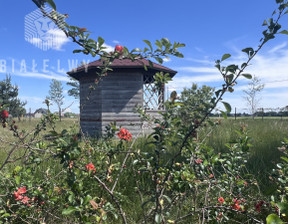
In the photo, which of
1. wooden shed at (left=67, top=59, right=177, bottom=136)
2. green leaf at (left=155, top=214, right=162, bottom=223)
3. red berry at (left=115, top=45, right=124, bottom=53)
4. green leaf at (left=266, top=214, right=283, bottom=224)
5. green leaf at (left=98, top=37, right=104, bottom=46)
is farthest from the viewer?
wooden shed at (left=67, top=59, right=177, bottom=136)

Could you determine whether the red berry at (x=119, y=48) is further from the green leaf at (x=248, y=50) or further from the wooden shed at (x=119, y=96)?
the wooden shed at (x=119, y=96)

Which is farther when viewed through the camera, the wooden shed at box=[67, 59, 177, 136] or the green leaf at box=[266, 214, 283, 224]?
the wooden shed at box=[67, 59, 177, 136]

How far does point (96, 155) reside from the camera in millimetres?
2777

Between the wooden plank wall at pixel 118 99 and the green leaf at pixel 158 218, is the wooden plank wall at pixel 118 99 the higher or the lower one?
the higher one

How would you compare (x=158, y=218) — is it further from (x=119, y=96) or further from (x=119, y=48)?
(x=119, y=96)

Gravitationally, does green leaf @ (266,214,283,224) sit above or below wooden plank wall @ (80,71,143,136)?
below

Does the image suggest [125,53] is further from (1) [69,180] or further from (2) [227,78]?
(1) [69,180]

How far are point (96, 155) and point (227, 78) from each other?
Result: 1.93 m

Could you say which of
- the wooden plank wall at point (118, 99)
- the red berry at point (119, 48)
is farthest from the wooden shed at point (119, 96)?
the red berry at point (119, 48)

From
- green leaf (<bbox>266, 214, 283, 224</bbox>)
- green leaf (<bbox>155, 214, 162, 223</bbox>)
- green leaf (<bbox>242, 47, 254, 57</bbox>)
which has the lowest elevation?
green leaf (<bbox>155, 214, 162, 223</bbox>)

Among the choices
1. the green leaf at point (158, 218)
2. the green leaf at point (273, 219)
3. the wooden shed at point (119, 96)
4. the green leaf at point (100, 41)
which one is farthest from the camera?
the wooden shed at point (119, 96)

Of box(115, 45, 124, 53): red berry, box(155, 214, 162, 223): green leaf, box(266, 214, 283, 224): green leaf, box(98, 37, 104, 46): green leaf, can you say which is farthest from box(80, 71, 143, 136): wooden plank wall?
box(266, 214, 283, 224): green leaf

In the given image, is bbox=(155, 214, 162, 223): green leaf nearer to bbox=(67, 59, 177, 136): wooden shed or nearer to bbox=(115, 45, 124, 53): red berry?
bbox=(115, 45, 124, 53): red berry

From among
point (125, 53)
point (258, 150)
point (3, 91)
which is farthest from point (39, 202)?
point (3, 91)
